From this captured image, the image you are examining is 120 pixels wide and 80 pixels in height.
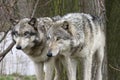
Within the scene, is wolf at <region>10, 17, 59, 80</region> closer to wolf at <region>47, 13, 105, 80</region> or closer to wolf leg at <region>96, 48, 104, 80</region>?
wolf at <region>47, 13, 105, 80</region>

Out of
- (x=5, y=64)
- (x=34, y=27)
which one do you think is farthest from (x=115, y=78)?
(x=5, y=64)

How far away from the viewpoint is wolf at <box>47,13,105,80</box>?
4750mm

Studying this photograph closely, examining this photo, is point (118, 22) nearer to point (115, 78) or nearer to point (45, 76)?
point (115, 78)

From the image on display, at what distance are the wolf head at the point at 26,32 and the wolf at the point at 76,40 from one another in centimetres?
35

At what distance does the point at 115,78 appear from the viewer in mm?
7613

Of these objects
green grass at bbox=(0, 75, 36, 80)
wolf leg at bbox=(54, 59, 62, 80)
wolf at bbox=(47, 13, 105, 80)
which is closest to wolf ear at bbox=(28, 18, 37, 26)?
wolf at bbox=(47, 13, 105, 80)

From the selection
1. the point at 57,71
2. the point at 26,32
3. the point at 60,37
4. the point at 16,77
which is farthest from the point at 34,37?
the point at 16,77

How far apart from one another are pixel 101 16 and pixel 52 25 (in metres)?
1.48

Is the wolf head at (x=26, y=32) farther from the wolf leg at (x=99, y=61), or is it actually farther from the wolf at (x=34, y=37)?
the wolf leg at (x=99, y=61)

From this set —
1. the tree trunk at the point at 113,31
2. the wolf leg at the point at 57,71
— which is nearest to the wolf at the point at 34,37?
the wolf leg at the point at 57,71

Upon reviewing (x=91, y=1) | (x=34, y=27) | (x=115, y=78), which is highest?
(x=91, y=1)

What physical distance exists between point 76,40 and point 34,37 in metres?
0.63

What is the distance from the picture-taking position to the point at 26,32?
17.0 feet

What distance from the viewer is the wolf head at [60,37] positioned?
4.68 meters
